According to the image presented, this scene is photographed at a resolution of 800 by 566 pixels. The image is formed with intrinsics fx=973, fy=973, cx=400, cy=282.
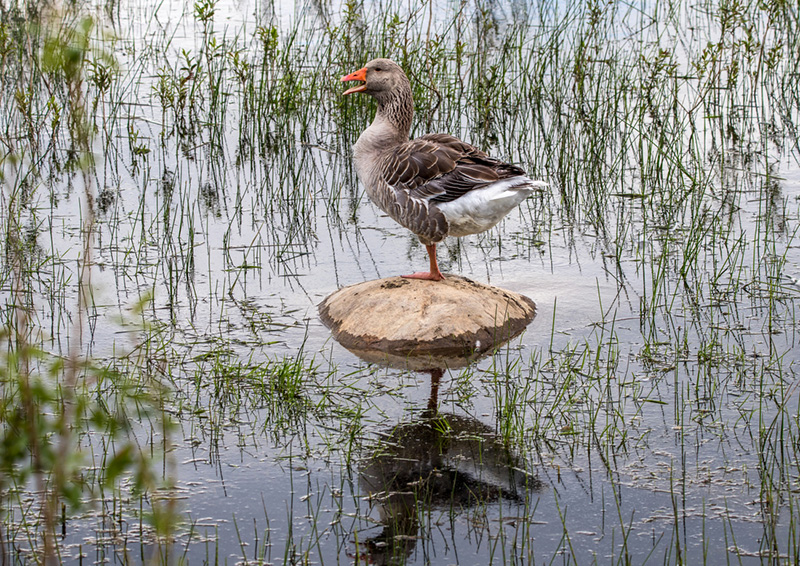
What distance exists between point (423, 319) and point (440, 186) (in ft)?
3.10

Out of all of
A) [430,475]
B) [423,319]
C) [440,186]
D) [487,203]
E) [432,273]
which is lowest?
[430,475]

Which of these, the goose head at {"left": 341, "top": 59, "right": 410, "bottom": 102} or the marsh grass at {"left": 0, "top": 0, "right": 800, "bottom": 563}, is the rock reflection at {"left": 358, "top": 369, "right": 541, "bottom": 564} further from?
the goose head at {"left": 341, "top": 59, "right": 410, "bottom": 102}

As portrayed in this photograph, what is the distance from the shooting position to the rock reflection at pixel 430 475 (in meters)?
4.22

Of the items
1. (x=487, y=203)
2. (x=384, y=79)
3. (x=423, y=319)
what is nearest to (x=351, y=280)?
(x=423, y=319)

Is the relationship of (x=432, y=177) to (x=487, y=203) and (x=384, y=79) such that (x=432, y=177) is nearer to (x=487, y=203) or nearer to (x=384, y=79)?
(x=487, y=203)

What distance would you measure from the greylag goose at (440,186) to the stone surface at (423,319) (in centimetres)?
31

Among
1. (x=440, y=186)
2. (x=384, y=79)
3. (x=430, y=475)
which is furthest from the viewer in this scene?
(x=384, y=79)

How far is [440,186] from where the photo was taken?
265 inches

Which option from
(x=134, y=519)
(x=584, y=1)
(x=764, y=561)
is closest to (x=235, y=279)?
(x=134, y=519)

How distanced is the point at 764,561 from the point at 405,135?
455 cm

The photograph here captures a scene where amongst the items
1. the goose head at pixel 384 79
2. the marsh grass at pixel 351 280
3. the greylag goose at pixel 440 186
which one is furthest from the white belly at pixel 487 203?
the goose head at pixel 384 79

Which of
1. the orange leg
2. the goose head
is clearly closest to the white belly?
the orange leg

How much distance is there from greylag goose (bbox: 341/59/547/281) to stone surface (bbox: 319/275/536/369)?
31 centimetres

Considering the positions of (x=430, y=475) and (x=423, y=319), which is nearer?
(x=430, y=475)
